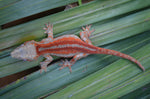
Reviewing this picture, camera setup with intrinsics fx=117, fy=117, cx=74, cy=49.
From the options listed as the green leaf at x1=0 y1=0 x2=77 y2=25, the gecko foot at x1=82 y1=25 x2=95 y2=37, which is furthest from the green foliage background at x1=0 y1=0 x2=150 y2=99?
the gecko foot at x1=82 y1=25 x2=95 y2=37

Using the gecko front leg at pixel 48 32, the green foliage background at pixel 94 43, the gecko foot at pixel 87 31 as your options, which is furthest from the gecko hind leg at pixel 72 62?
the gecko front leg at pixel 48 32

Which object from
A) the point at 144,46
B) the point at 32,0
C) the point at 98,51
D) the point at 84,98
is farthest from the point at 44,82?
the point at 144,46

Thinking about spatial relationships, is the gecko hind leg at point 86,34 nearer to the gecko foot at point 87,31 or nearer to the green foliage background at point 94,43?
the gecko foot at point 87,31

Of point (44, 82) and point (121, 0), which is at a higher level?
point (121, 0)

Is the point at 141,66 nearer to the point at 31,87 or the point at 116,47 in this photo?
the point at 116,47

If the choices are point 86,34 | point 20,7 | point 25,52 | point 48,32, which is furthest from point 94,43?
point 20,7

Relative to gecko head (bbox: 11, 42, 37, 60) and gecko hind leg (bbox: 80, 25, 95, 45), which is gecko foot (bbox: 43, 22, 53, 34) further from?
gecko hind leg (bbox: 80, 25, 95, 45)

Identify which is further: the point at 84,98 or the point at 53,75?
the point at 53,75

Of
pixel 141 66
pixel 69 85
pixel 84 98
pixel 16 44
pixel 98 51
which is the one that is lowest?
pixel 84 98
